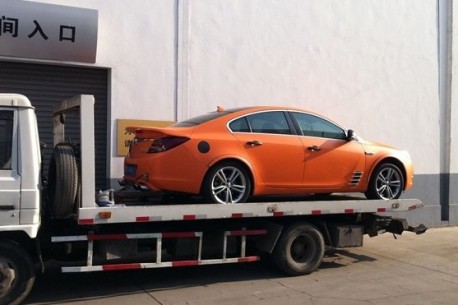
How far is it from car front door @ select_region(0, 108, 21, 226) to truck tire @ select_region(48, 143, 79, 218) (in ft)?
1.32

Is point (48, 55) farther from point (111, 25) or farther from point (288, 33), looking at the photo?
point (288, 33)

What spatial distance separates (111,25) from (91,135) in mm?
4357

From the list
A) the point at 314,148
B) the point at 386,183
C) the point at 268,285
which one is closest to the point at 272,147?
the point at 314,148

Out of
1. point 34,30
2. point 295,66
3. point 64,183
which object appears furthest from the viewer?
point 295,66

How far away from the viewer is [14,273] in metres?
5.68

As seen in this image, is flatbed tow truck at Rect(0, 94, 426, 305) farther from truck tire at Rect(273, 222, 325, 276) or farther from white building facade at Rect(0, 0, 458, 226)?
white building facade at Rect(0, 0, 458, 226)

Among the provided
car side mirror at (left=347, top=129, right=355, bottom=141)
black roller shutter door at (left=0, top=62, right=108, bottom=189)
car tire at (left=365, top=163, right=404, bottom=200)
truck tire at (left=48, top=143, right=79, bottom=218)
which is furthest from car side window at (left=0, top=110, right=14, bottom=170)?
car tire at (left=365, top=163, right=404, bottom=200)

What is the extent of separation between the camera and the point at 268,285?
7043 millimetres

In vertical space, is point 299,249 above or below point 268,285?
above

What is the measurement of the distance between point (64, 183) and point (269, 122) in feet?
9.80

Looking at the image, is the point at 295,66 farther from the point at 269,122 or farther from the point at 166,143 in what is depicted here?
the point at 166,143

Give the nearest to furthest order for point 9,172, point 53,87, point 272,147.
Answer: point 9,172 < point 272,147 < point 53,87

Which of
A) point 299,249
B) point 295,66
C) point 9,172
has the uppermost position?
point 295,66

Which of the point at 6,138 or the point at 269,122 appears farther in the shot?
the point at 269,122
